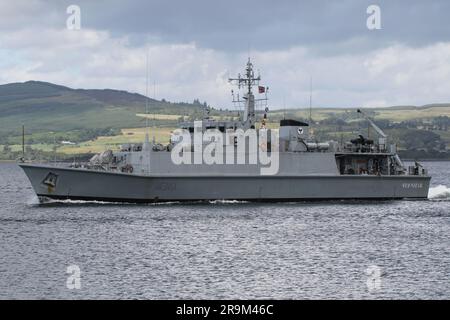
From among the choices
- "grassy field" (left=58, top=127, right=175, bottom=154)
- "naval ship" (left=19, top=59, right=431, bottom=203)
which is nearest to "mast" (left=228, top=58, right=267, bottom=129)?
"naval ship" (left=19, top=59, right=431, bottom=203)

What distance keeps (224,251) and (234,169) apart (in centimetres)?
1596

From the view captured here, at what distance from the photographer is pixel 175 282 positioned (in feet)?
94.8

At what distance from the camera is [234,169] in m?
50.7

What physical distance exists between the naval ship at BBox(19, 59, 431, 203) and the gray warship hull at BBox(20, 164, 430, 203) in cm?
6

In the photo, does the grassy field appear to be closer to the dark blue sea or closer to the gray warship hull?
the gray warship hull

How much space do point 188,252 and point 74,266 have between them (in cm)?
523

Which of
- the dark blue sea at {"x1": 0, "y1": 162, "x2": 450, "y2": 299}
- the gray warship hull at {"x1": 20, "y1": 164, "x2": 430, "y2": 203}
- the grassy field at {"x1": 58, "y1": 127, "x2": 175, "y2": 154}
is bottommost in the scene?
the dark blue sea at {"x1": 0, "y1": 162, "x2": 450, "y2": 299}

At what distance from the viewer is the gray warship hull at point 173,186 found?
49.0m

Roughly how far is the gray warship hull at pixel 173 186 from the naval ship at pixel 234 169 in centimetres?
6

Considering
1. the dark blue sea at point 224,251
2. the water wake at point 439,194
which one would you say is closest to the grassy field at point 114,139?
the water wake at point 439,194

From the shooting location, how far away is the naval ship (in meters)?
49.2

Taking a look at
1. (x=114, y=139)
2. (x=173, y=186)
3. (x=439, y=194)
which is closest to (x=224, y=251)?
(x=173, y=186)
